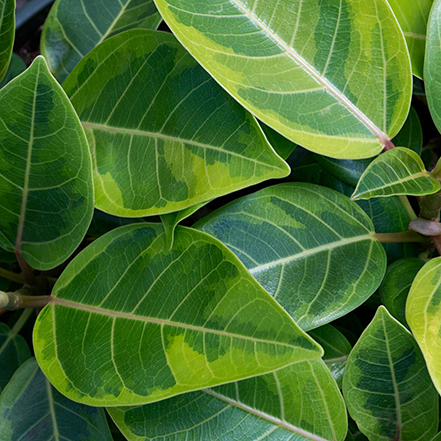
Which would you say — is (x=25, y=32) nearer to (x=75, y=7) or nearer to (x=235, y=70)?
(x=75, y=7)

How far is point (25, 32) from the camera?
3.11 ft

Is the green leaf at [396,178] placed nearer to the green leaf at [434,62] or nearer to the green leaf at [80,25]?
the green leaf at [434,62]

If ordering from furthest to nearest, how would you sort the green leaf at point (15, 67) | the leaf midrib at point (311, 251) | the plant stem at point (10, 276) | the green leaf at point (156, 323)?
the green leaf at point (15, 67)
the plant stem at point (10, 276)
the leaf midrib at point (311, 251)
the green leaf at point (156, 323)

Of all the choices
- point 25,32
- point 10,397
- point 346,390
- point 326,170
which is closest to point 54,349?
point 10,397

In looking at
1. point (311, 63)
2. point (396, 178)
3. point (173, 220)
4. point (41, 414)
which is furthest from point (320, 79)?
point (41, 414)

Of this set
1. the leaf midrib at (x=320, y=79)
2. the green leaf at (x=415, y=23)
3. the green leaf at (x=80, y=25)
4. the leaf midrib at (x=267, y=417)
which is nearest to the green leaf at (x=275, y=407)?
the leaf midrib at (x=267, y=417)

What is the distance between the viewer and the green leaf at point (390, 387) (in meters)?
0.56

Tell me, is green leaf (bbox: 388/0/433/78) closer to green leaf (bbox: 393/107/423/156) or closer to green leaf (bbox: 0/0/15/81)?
green leaf (bbox: 393/107/423/156)

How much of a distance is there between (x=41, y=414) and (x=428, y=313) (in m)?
0.53

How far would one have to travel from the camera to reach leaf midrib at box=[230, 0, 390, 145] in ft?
1.74

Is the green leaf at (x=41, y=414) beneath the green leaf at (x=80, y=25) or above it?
beneath

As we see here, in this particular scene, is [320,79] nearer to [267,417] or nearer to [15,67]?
[267,417]

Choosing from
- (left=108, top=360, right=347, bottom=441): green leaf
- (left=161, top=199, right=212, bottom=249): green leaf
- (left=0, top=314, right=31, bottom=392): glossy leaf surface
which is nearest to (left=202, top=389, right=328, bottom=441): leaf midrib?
(left=108, top=360, right=347, bottom=441): green leaf

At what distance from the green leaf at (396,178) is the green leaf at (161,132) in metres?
0.10
